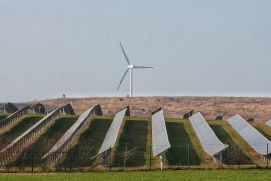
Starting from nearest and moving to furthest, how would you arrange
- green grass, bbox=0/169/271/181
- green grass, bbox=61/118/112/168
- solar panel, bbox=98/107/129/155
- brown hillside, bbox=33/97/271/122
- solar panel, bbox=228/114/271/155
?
green grass, bbox=0/169/271/181 < solar panel, bbox=98/107/129/155 < green grass, bbox=61/118/112/168 < solar panel, bbox=228/114/271/155 < brown hillside, bbox=33/97/271/122

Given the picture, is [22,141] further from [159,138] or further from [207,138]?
[207,138]

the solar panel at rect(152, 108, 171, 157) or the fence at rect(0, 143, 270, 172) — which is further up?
the solar panel at rect(152, 108, 171, 157)

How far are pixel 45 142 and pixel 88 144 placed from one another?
119 inches

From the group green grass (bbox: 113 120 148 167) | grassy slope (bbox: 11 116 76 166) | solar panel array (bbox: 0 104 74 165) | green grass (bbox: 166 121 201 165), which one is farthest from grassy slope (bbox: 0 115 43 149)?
green grass (bbox: 166 121 201 165)

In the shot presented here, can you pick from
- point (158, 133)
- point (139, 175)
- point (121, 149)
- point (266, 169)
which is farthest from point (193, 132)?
point (139, 175)

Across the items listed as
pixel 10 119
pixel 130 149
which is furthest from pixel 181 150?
pixel 10 119

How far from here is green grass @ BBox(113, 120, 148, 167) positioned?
1271 inches

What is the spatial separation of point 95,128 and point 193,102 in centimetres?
4132

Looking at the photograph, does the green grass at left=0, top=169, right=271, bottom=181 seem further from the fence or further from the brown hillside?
the brown hillside

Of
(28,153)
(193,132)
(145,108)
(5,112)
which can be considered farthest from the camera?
(145,108)

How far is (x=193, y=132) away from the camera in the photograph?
145ft

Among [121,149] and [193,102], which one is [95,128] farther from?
[193,102]

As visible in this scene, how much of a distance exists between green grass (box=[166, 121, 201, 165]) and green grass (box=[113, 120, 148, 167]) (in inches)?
71.1

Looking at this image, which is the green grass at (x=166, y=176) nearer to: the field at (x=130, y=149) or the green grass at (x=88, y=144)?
the field at (x=130, y=149)
